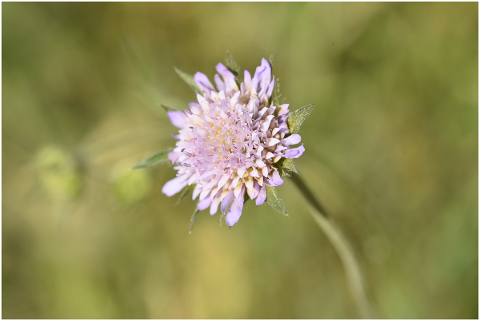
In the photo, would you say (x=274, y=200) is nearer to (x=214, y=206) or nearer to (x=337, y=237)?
(x=214, y=206)

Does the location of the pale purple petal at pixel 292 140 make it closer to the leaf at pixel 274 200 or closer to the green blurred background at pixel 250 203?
the leaf at pixel 274 200

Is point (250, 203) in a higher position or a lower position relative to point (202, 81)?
higher

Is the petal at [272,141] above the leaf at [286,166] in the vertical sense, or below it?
above

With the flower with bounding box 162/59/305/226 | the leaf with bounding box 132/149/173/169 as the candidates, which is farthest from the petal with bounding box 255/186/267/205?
the leaf with bounding box 132/149/173/169

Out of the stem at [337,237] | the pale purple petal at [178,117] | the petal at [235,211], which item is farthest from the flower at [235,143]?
the stem at [337,237]

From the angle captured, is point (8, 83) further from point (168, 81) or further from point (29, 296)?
point (29, 296)

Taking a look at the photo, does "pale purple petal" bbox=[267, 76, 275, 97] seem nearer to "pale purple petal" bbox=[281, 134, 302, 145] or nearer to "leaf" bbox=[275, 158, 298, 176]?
"pale purple petal" bbox=[281, 134, 302, 145]

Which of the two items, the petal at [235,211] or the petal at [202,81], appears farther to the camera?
the petal at [202,81]

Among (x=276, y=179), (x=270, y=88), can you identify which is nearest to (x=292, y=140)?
(x=276, y=179)
